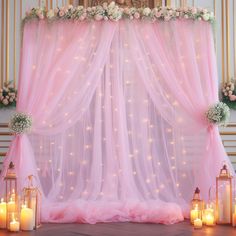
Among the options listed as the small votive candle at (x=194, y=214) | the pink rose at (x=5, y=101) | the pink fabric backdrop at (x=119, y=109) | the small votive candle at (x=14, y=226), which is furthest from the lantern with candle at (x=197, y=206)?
the pink rose at (x=5, y=101)

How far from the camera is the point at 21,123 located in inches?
187

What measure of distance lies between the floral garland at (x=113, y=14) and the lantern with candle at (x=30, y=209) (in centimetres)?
180

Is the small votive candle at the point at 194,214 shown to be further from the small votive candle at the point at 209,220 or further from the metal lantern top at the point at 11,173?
the metal lantern top at the point at 11,173

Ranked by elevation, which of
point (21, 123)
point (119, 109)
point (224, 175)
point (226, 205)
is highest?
point (119, 109)

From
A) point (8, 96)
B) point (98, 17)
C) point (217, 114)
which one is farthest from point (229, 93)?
point (8, 96)

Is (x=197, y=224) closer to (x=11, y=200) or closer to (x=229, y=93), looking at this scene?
(x=11, y=200)

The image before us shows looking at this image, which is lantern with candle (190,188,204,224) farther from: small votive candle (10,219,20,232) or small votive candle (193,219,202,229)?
small votive candle (10,219,20,232)

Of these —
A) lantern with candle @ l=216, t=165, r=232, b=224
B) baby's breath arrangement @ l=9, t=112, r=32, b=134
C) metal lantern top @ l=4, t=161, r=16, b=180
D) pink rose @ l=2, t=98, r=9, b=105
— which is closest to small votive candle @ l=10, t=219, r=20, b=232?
metal lantern top @ l=4, t=161, r=16, b=180

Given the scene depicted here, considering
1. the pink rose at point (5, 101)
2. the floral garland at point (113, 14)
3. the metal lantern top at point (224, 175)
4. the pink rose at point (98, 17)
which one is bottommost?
the metal lantern top at point (224, 175)

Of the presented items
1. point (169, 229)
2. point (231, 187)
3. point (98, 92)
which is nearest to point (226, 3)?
point (98, 92)

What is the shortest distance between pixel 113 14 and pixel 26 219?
7.46 ft

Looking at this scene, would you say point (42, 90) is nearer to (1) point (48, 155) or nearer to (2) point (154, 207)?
(1) point (48, 155)

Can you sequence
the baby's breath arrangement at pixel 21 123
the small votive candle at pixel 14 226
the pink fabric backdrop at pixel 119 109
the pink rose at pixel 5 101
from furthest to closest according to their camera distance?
the pink rose at pixel 5 101 → the pink fabric backdrop at pixel 119 109 → the baby's breath arrangement at pixel 21 123 → the small votive candle at pixel 14 226

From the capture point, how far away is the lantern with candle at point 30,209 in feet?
13.6
